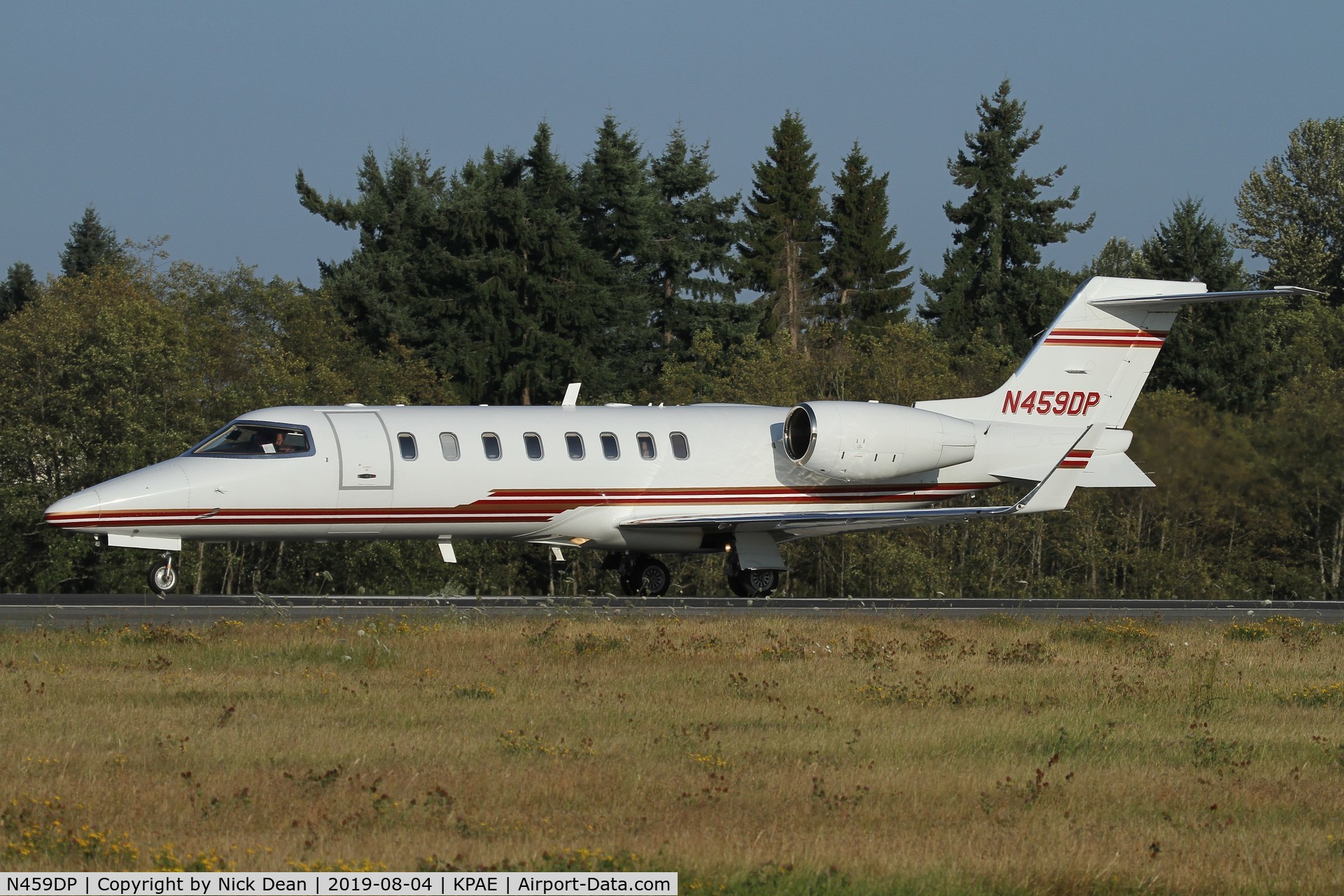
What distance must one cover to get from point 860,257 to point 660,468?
169 ft

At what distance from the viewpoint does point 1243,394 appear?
49344 mm

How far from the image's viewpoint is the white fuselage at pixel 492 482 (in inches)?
885

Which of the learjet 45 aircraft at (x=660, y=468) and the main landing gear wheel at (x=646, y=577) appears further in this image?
the main landing gear wheel at (x=646, y=577)

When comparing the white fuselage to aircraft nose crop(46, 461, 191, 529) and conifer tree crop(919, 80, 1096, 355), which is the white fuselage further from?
conifer tree crop(919, 80, 1096, 355)

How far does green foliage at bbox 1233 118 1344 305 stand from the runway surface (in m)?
62.1

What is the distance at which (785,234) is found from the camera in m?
72.1

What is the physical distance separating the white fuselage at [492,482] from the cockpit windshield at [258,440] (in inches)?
4.5

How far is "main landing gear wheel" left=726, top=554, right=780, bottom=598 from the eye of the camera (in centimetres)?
2573

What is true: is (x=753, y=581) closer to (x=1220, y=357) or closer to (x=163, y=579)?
(x=163, y=579)

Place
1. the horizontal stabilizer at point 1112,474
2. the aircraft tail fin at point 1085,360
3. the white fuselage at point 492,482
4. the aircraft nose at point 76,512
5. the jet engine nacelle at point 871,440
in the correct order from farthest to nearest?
the aircraft tail fin at point 1085,360
the horizontal stabilizer at point 1112,474
the jet engine nacelle at point 871,440
the white fuselage at point 492,482
the aircraft nose at point 76,512

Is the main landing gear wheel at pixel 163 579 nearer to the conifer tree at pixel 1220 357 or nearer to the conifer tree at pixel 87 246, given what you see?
the conifer tree at pixel 1220 357

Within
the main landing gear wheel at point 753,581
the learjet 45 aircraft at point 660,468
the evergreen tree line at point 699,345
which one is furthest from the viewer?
the evergreen tree line at point 699,345

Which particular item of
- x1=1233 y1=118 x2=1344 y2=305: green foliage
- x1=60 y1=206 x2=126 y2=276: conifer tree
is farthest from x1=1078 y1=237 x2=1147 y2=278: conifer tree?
x1=60 y1=206 x2=126 y2=276: conifer tree
